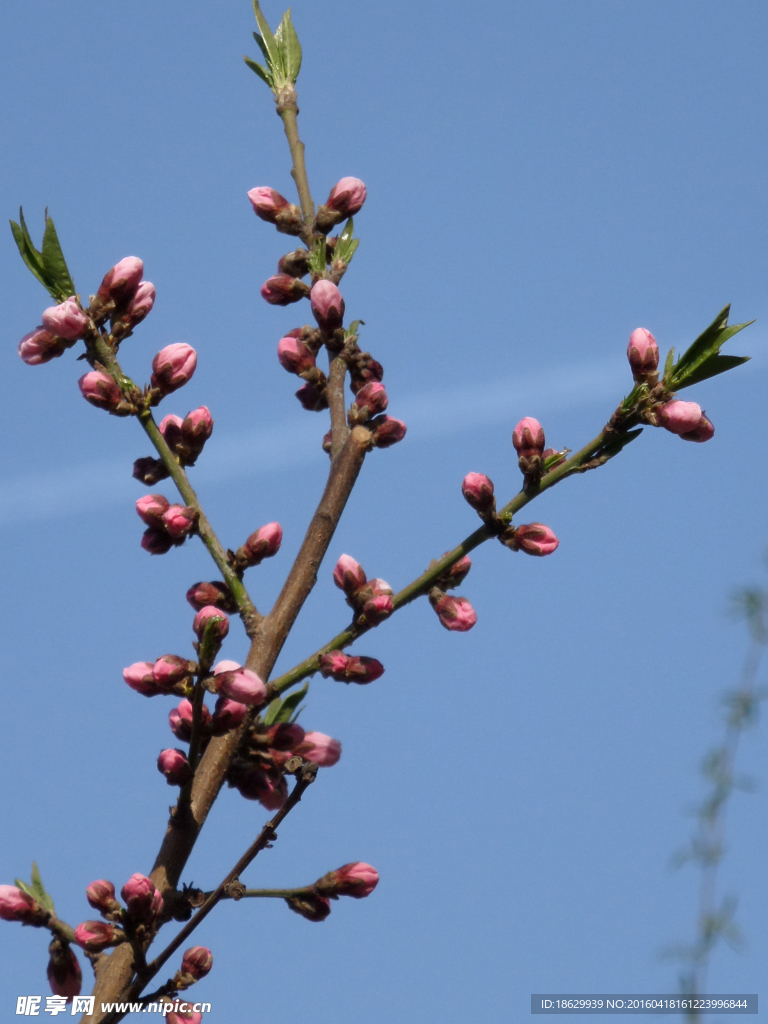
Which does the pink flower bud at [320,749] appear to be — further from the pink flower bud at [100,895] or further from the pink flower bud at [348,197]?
the pink flower bud at [348,197]

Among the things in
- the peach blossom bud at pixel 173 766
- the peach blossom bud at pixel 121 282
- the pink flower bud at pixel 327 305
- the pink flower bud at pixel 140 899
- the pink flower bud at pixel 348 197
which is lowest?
the pink flower bud at pixel 140 899

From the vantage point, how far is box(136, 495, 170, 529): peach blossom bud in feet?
9.21

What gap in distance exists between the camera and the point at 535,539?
2799mm

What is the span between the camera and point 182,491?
2771 mm

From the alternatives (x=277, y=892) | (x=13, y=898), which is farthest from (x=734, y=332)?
(x=13, y=898)

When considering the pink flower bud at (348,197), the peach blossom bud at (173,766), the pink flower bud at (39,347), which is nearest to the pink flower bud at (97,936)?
the peach blossom bud at (173,766)

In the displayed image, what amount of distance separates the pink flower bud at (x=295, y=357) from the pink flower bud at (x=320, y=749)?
3.30 ft

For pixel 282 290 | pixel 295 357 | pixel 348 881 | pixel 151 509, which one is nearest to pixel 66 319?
pixel 151 509

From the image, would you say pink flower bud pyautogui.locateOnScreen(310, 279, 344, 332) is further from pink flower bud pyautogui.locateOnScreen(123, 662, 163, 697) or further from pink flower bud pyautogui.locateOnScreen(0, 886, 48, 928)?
pink flower bud pyautogui.locateOnScreen(0, 886, 48, 928)

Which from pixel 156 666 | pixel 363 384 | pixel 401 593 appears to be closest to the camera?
pixel 156 666

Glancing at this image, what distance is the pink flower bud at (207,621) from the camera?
7.76 feet

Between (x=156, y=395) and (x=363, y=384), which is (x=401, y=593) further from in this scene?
(x=156, y=395)

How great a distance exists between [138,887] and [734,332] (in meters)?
1.87

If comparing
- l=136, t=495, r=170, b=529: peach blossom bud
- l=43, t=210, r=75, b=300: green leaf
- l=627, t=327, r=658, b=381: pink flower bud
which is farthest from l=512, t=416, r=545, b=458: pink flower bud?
l=43, t=210, r=75, b=300: green leaf
